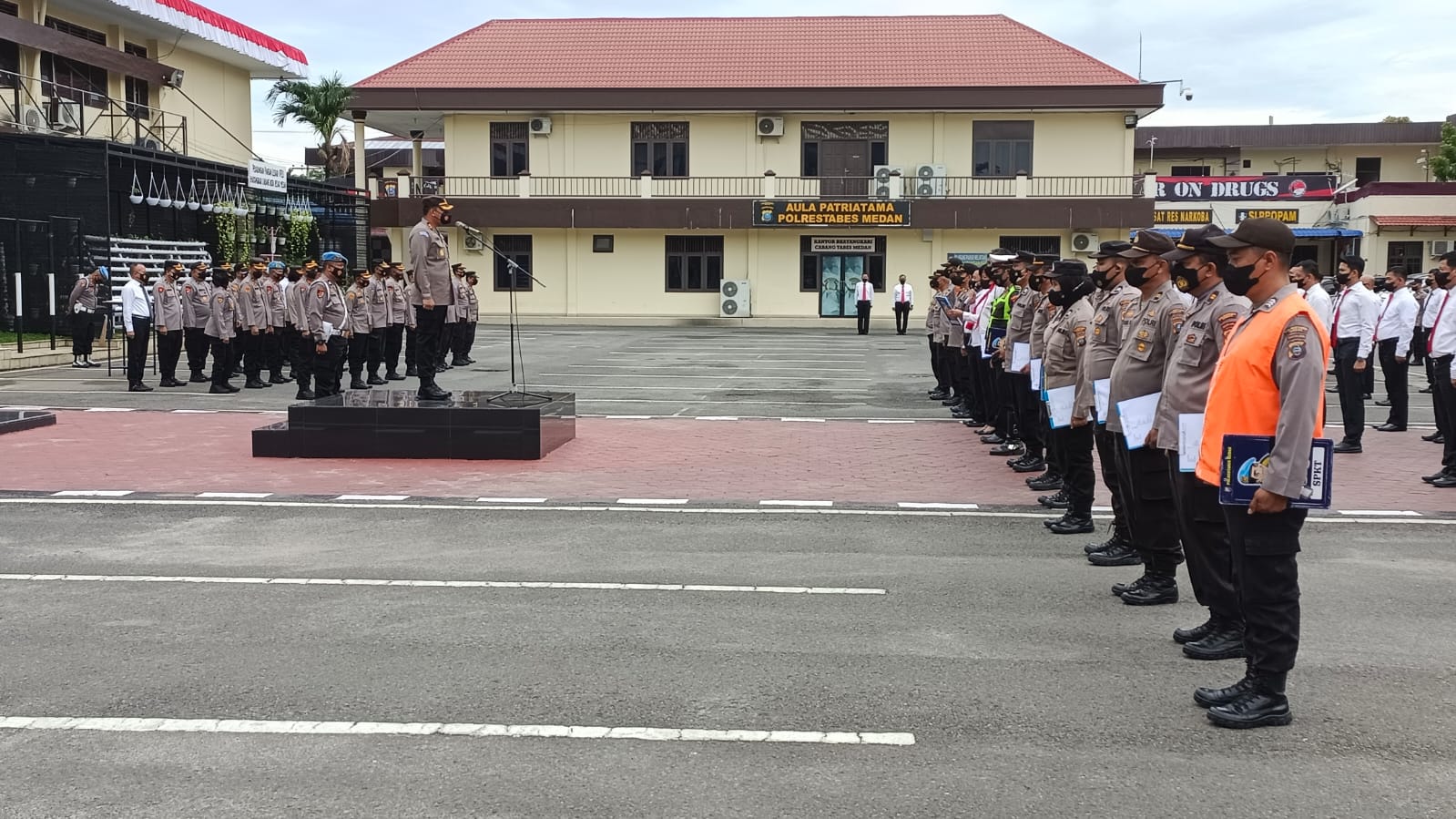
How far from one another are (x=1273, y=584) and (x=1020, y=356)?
6.60 meters

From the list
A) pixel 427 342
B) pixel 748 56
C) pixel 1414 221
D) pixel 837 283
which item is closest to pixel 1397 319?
pixel 427 342

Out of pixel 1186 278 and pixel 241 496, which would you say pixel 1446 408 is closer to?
pixel 1186 278

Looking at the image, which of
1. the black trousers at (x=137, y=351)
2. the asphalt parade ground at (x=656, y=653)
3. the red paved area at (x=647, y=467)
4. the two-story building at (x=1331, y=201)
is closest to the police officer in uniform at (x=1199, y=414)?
the asphalt parade ground at (x=656, y=653)

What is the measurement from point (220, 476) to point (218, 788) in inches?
308

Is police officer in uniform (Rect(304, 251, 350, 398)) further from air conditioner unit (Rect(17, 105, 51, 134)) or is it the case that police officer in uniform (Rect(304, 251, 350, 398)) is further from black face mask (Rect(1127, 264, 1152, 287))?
air conditioner unit (Rect(17, 105, 51, 134))

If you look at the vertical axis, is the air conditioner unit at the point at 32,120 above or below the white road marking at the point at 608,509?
above

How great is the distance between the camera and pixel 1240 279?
5.29 metres

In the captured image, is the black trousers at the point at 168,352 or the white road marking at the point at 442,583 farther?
the black trousers at the point at 168,352

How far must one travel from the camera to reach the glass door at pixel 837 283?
1682 inches

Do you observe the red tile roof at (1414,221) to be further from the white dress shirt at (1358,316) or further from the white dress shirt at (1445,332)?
the white dress shirt at (1445,332)

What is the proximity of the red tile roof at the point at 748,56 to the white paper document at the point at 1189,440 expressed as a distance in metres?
36.8

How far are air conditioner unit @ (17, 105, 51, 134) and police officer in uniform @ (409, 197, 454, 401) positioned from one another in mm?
20696

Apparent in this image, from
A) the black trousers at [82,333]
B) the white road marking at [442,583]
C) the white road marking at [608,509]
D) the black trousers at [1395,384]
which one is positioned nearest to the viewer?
the white road marking at [442,583]

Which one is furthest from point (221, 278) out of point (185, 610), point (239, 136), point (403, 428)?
point (239, 136)
